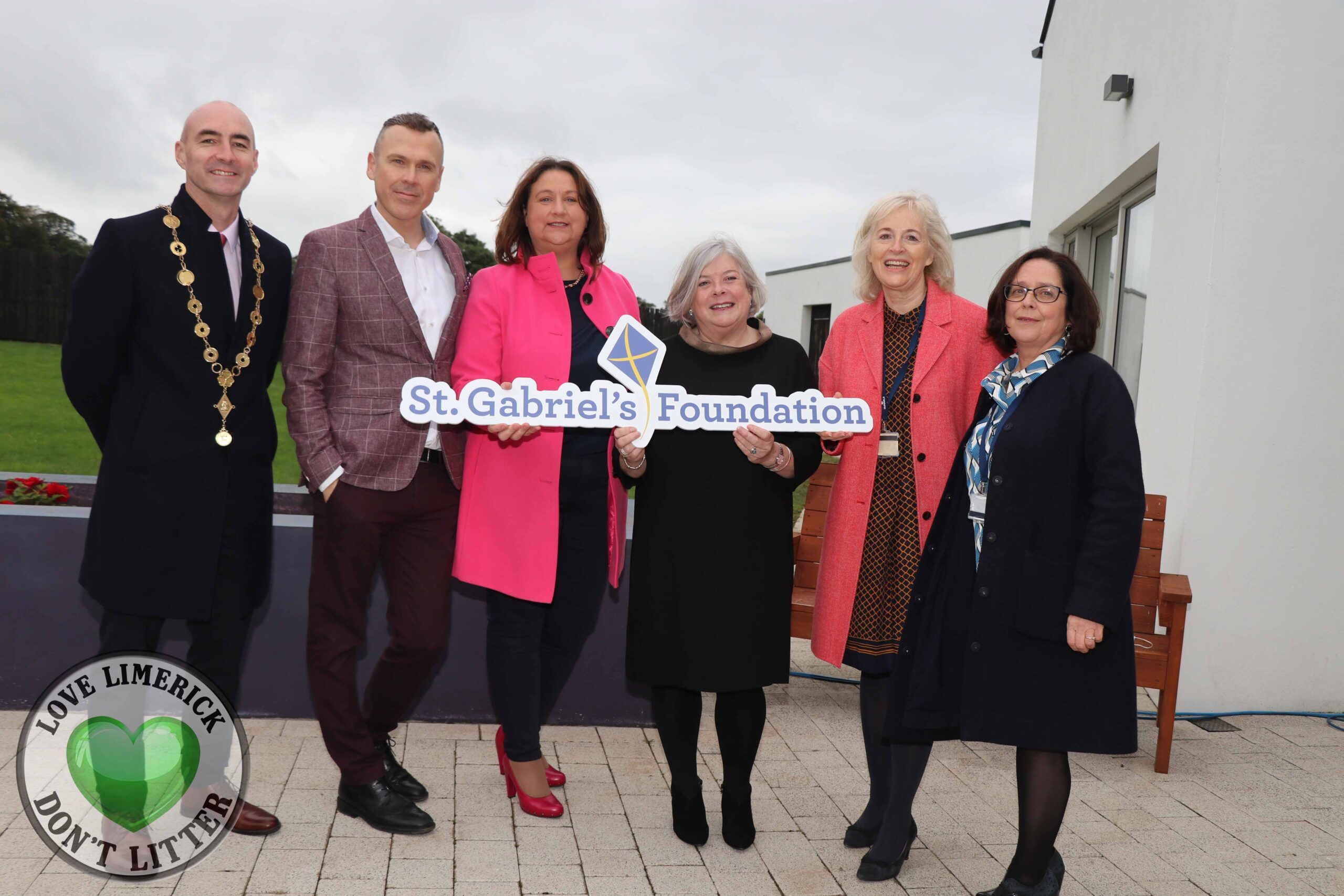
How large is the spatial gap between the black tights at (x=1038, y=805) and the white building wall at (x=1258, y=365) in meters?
2.49

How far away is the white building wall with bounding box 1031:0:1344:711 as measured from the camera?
14.9 ft

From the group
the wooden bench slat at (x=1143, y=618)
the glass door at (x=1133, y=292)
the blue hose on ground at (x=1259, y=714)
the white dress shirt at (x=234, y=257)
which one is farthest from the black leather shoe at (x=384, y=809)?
the glass door at (x=1133, y=292)

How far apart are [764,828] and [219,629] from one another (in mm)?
1889

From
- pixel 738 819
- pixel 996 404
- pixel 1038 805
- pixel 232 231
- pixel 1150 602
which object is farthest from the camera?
pixel 1150 602

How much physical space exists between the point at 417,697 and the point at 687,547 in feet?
5.74

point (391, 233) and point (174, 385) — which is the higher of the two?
point (391, 233)

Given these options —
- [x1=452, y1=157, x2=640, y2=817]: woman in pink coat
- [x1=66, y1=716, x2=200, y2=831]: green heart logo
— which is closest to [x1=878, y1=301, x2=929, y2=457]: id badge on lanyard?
[x1=452, y1=157, x2=640, y2=817]: woman in pink coat

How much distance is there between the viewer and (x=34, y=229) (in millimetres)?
20234

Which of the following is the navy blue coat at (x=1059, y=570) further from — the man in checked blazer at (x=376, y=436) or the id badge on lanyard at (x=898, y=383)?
the man in checked blazer at (x=376, y=436)

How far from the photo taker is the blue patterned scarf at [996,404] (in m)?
2.67

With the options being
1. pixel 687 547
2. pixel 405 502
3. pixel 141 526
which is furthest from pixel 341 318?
pixel 687 547

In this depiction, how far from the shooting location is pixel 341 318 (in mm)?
3006

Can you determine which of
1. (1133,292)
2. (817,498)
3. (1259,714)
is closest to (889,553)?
(817,498)

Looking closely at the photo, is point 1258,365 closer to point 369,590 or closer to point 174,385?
point 369,590
